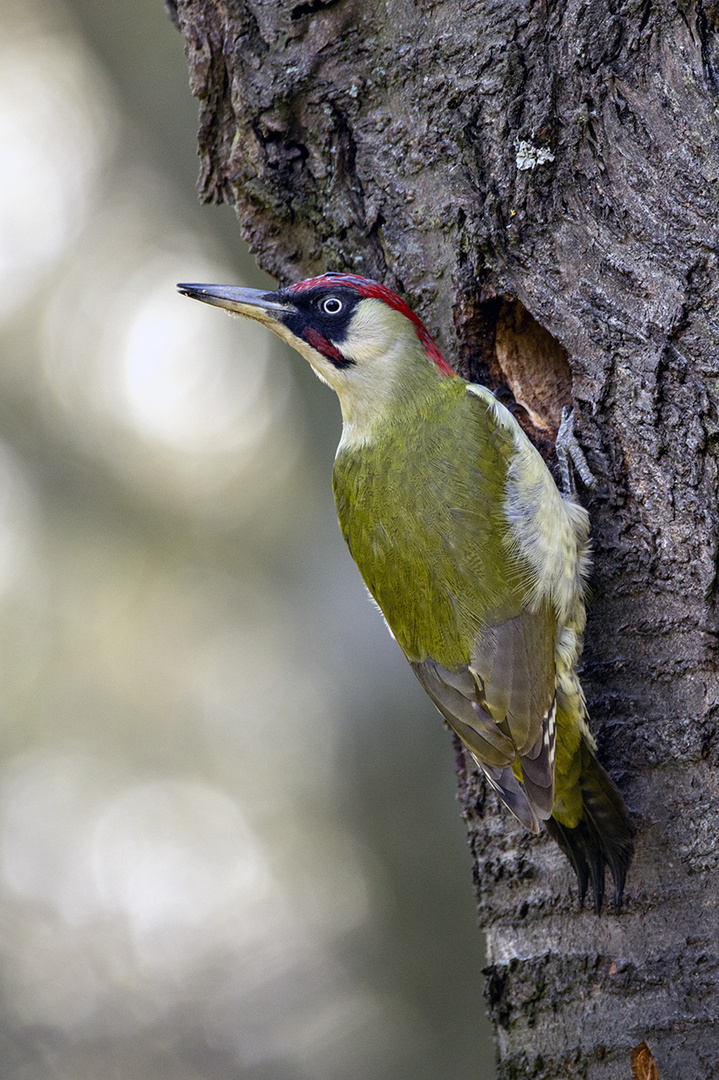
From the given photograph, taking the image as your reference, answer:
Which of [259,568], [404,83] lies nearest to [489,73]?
[404,83]

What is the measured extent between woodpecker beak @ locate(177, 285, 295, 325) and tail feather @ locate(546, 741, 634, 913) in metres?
1.27

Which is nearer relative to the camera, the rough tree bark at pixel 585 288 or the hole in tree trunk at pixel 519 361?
the rough tree bark at pixel 585 288

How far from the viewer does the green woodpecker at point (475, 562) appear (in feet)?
6.61

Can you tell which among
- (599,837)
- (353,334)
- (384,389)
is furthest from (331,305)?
(599,837)

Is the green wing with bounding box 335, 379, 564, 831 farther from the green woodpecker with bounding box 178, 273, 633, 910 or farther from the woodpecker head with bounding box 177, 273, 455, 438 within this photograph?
the woodpecker head with bounding box 177, 273, 455, 438

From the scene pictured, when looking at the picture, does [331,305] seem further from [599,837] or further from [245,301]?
[599,837]

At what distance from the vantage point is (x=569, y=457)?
213 centimetres

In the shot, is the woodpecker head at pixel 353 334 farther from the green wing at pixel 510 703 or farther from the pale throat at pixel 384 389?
the green wing at pixel 510 703

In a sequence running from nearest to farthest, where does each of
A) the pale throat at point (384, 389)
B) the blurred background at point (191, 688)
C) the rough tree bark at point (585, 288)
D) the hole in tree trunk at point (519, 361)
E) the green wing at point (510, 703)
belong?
the rough tree bark at point (585, 288) < the green wing at point (510, 703) < the hole in tree trunk at point (519, 361) < the pale throat at point (384, 389) < the blurred background at point (191, 688)

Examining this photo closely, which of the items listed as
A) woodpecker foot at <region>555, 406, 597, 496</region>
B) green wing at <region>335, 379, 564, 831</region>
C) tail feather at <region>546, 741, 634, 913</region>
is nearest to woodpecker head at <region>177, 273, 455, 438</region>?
green wing at <region>335, 379, 564, 831</region>

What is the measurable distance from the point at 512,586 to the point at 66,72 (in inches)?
143

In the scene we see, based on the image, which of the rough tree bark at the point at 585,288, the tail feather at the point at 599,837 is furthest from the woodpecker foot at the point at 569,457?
the tail feather at the point at 599,837

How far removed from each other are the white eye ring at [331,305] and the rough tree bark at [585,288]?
101 millimetres

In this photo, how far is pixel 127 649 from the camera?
16.0 feet
